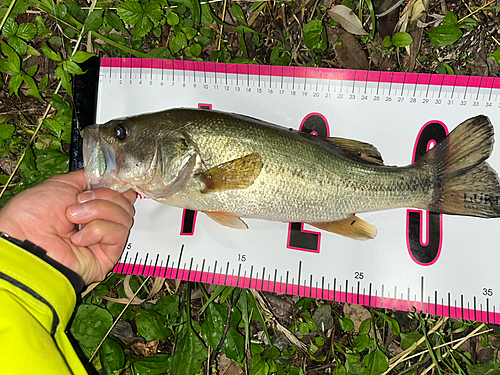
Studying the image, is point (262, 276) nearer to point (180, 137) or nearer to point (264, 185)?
point (264, 185)

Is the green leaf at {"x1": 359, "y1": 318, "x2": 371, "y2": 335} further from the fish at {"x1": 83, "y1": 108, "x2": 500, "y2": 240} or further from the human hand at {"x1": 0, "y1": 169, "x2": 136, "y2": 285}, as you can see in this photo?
the human hand at {"x1": 0, "y1": 169, "x2": 136, "y2": 285}

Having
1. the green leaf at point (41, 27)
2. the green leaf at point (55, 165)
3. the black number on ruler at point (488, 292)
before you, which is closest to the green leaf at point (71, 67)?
the green leaf at point (41, 27)

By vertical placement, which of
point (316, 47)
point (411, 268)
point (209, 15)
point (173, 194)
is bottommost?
point (411, 268)

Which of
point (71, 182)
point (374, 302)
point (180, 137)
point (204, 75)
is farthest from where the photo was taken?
point (204, 75)

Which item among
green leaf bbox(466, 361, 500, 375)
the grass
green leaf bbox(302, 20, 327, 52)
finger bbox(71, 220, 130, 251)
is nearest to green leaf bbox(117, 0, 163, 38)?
the grass

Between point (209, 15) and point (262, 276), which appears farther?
point (209, 15)

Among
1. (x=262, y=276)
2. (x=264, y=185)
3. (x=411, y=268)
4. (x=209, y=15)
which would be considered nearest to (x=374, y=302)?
(x=411, y=268)

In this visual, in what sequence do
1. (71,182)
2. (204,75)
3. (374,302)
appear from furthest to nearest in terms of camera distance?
(204,75) → (374,302) → (71,182)

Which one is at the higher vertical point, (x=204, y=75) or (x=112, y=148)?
(x=204, y=75)
